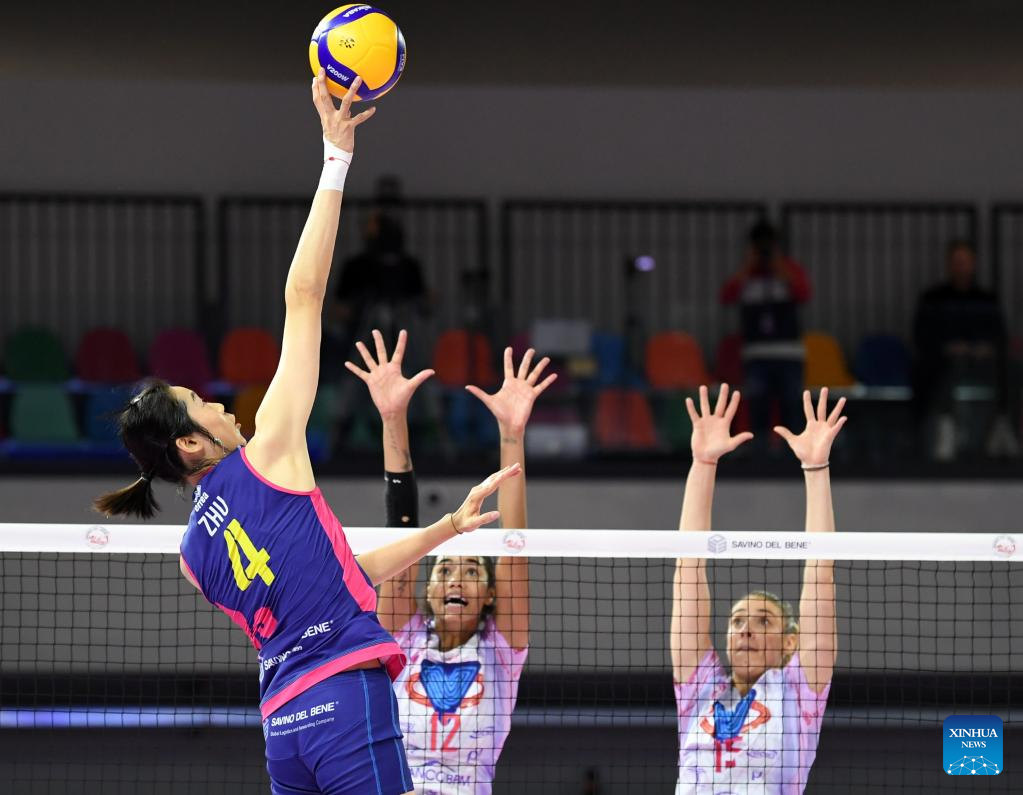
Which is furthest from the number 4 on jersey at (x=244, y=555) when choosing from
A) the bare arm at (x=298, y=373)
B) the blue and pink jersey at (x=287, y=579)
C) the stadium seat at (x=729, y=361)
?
the stadium seat at (x=729, y=361)

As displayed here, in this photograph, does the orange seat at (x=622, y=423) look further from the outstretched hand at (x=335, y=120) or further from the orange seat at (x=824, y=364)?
the outstretched hand at (x=335, y=120)

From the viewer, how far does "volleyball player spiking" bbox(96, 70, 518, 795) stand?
3623mm

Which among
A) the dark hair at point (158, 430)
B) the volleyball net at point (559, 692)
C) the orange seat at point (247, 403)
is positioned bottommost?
the volleyball net at point (559, 692)

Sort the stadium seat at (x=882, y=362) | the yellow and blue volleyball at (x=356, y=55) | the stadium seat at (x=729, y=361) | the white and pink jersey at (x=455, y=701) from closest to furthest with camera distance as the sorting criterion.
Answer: the yellow and blue volleyball at (x=356, y=55)
the white and pink jersey at (x=455, y=701)
the stadium seat at (x=729, y=361)
the stadium seat at (x=882, y=362)

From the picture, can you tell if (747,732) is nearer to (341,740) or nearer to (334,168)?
(341,740)

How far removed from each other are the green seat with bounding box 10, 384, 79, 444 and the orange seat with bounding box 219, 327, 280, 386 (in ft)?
4.15

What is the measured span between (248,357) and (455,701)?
7432 mm

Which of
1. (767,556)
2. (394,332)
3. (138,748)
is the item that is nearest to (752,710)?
(767,556)

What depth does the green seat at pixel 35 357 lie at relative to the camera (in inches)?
477

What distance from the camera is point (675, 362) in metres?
12.4

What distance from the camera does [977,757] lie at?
5.37 metres

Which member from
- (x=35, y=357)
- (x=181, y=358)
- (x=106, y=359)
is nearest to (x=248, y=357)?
(x=181, y=358)

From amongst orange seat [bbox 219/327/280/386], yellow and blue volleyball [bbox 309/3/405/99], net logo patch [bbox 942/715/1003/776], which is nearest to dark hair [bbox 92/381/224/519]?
yellow and blue volleyball [bbox 309/3/405/99]

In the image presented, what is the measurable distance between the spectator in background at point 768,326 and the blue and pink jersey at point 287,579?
7.50 m
